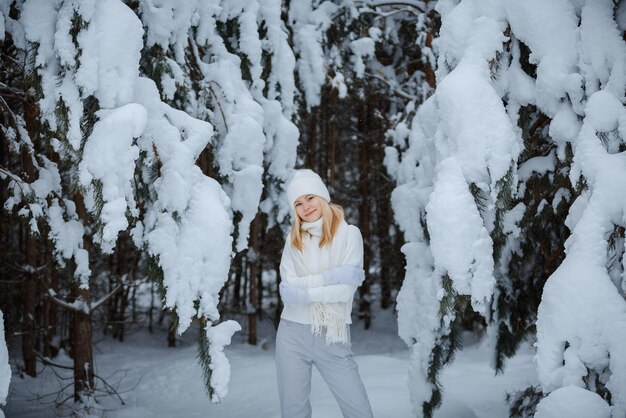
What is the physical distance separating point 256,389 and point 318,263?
10.2 feet

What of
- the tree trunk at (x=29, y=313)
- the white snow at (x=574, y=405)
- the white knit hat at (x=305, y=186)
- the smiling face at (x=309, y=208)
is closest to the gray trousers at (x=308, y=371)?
the smiling face at (x=309, y=208)

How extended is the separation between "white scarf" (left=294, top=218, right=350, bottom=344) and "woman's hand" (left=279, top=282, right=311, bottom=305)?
98 mm

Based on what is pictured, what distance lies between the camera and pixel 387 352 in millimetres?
10453

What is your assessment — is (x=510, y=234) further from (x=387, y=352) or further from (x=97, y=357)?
(x=97, y=357)

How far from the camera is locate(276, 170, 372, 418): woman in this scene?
3.02 metres

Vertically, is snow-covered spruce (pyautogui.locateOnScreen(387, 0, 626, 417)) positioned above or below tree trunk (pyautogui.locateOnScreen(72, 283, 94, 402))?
above

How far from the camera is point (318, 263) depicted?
3145 millimetres

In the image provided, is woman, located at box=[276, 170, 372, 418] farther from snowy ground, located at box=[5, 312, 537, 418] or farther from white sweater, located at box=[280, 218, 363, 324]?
snowy ground, located at box=[5, 312, 537, 418]

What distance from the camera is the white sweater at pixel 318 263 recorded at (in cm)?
301

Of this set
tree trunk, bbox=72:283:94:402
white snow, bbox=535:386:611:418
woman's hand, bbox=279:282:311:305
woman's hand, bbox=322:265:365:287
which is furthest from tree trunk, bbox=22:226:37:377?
white snow, bbox=535:386:611:418

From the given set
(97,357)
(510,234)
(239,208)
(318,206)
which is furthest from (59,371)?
(510,234)

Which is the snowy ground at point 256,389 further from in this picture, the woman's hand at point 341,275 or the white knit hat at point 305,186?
the white knit hat at point 305,186

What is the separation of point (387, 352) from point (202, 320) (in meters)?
8.52

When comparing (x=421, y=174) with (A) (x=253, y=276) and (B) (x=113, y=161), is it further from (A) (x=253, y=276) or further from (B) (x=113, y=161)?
(A) (x=253, y=276)
